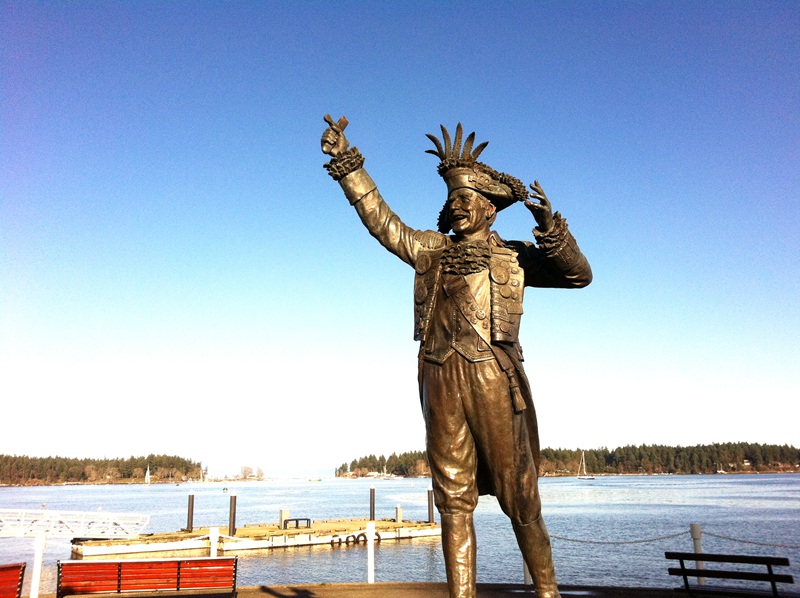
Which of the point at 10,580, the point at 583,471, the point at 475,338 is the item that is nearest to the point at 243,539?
the point at 10,580

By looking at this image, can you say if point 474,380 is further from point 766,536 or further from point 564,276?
point 766,536

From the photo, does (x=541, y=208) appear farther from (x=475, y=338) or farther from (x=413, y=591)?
(x=413, y=591)

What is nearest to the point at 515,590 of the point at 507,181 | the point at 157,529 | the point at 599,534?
the point at 507,181

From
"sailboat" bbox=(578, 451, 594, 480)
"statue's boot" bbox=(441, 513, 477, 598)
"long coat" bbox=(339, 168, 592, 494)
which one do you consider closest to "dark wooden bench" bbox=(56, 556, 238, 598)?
"statue's boot" bbox=(441, 513, 477, 598)

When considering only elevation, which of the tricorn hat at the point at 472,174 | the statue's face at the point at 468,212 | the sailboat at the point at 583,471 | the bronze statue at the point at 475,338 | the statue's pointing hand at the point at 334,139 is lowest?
the sailboat at the point at 583,471

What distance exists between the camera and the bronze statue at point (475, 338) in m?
3.92

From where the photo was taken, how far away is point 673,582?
19.9 meters

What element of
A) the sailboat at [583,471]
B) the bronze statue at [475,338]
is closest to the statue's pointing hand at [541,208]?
the bronze statue at [475,338]

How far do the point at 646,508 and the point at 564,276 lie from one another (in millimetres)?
53318

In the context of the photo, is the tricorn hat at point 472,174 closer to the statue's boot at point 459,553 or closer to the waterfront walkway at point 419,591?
the statue's boot at point 459,553

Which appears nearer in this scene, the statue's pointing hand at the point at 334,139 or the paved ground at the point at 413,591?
the statue's pointing hand at the point at 334,139

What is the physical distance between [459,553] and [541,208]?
2217 millimetres

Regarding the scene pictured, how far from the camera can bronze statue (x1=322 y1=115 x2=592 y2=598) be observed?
3.92 m

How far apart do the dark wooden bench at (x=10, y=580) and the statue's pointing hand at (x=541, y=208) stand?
20.7 ft
